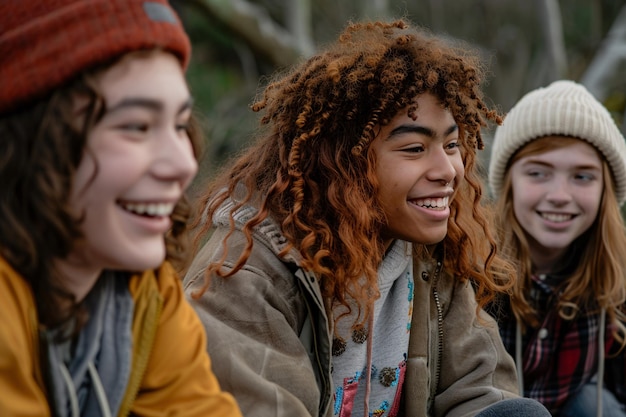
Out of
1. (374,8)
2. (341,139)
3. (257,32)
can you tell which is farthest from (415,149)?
(374,8)

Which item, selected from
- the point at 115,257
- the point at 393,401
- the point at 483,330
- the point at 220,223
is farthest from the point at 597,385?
the point at 115,257

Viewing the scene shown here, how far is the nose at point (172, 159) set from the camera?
5.45ft

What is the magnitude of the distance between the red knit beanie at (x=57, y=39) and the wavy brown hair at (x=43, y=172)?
31mm

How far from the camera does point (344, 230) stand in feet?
8.04

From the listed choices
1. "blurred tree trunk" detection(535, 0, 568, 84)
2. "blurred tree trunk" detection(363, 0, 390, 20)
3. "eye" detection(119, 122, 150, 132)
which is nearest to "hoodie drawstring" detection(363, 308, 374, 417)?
"eye" detection(119, 122, 150, 132)

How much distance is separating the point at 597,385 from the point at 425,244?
108cm

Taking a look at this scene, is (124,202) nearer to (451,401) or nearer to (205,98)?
(451,401)

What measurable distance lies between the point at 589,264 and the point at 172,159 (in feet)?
7.22

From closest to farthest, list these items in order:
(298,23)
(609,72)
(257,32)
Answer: (609,72) < (257,32) < (298,23)

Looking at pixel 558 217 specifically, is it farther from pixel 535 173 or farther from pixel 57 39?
pixel 57 39

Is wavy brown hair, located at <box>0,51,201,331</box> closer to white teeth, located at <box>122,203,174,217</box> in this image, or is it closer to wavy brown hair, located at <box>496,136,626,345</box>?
white teeth, located at <box>122,203,174,217</box>

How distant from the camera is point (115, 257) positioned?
5.50 feet

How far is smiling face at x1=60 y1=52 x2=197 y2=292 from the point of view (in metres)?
1.61

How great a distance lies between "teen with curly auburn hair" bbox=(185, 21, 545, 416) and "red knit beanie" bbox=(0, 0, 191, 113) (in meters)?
0.86
